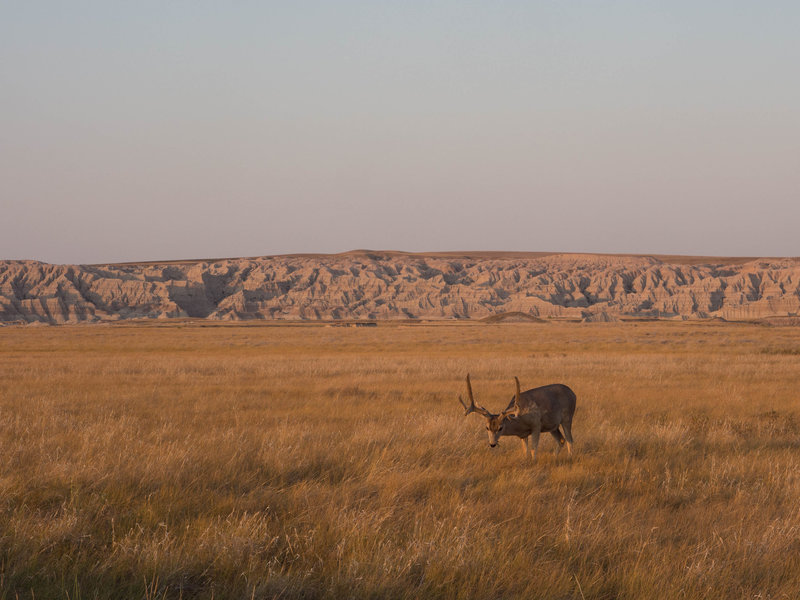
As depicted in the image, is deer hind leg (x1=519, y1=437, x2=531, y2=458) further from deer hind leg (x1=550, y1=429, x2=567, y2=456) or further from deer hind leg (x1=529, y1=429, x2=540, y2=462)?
deer hind leg (x1=550, y1=429, x2=567, y2=456)

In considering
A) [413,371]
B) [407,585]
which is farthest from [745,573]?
[413,371]

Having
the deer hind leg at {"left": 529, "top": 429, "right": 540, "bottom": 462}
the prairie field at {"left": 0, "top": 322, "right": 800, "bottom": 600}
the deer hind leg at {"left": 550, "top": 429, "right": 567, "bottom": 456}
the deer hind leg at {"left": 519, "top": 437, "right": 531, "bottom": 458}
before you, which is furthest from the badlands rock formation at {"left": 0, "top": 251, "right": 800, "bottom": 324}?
the deer hind leg at {"left": 529, "top": 429, "right": 540, "bottom": 462}

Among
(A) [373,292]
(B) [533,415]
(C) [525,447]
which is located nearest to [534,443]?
(B) [533,415]

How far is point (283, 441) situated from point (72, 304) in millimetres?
145724

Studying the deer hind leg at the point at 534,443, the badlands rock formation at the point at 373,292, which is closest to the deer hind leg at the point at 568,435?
the deer hind leg at the point at 534,443

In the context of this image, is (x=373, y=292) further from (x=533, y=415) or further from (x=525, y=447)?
(x=533, y=415)

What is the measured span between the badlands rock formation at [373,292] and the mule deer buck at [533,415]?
138461 mm

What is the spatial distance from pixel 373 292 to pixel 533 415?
510 feet

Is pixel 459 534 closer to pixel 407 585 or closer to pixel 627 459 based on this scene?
pixel 407 585

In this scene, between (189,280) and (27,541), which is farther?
(189,280)

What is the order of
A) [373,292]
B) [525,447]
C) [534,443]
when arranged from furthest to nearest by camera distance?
1. [373,292]
2. [525,447]
3. [534,443]

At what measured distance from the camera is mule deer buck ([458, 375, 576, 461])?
29.0ft

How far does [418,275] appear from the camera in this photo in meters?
180

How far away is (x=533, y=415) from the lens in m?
9.18
